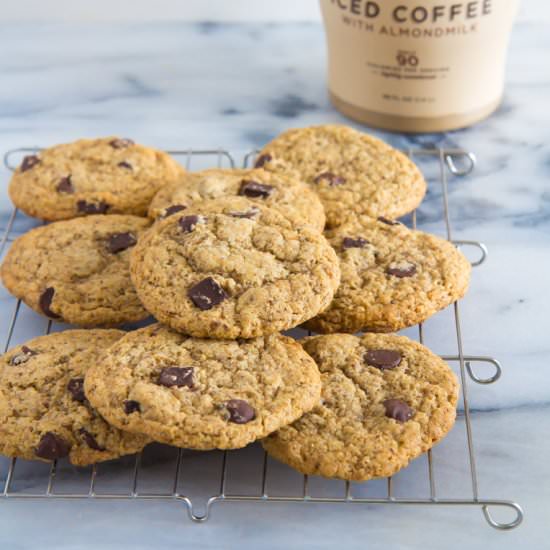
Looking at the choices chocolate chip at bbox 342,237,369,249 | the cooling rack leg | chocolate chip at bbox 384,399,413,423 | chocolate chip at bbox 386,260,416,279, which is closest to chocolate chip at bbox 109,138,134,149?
chocolate chip at bbox 342,237,369,249

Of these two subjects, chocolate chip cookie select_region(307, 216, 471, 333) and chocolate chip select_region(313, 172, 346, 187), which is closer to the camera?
chocolate chip cookie select_region(307, 216, 471, 333)

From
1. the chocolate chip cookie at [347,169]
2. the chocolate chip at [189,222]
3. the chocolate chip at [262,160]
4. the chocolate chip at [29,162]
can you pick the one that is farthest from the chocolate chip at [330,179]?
the chocolate chip at [29,162]

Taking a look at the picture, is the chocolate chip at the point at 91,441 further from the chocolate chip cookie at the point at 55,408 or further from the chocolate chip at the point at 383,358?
the chocolate chip at the point at 383,358

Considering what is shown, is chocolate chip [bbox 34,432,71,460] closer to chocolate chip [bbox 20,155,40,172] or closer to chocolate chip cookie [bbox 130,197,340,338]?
chocolate chip cookie [bbox 130,197,340,338]

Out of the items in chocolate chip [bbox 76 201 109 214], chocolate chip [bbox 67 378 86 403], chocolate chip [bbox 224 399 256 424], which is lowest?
chocolate chip [bbox 76 201 109 214]

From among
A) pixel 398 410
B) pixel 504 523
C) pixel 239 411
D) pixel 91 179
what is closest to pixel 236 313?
pixel 239 411

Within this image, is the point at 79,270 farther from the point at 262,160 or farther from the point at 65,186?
the point at 262,160

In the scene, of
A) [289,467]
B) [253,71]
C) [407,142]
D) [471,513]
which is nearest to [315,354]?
[289,467]
